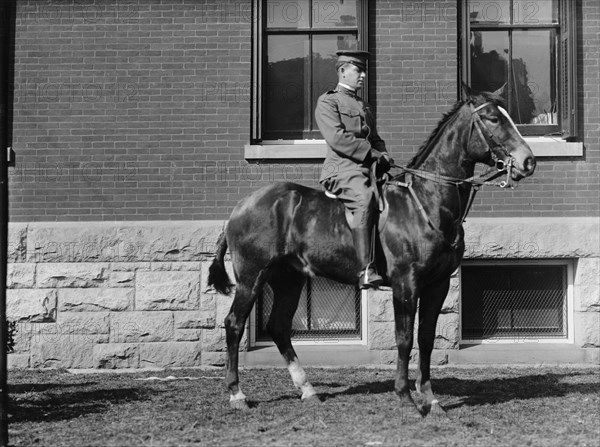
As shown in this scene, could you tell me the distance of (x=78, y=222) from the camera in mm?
11102

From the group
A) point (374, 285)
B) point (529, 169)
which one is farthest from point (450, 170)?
point (374, 285)

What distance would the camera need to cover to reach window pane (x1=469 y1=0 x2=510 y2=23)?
11.4 m

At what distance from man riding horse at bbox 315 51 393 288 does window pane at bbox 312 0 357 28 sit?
10.5 ft

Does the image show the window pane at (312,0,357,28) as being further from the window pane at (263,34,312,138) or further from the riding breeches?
the riding breeches

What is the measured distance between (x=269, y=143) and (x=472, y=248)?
293 centimetres

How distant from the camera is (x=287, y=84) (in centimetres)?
1153

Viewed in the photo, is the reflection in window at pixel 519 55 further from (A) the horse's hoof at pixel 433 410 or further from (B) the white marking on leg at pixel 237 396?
(B) the white marking on leg at pixel 237 396

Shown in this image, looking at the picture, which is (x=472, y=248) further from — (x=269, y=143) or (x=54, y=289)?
(x=54, y=289)

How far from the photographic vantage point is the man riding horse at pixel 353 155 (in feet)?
25.9

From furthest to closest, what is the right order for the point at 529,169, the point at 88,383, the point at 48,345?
the point at 48,345, the point at 88,383, the point at 529,169

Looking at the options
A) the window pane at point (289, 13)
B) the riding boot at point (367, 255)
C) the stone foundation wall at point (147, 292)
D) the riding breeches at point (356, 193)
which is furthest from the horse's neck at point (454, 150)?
the window pane at point (289, 13)

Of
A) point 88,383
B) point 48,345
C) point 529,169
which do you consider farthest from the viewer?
point 48,345

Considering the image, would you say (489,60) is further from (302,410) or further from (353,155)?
(302,410)

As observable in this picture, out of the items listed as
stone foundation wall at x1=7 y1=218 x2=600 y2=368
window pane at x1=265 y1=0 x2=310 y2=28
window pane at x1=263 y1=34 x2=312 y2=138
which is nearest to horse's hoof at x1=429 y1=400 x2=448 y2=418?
stone foundation wall at x1=7 y1=218 x2=600 y2=368
